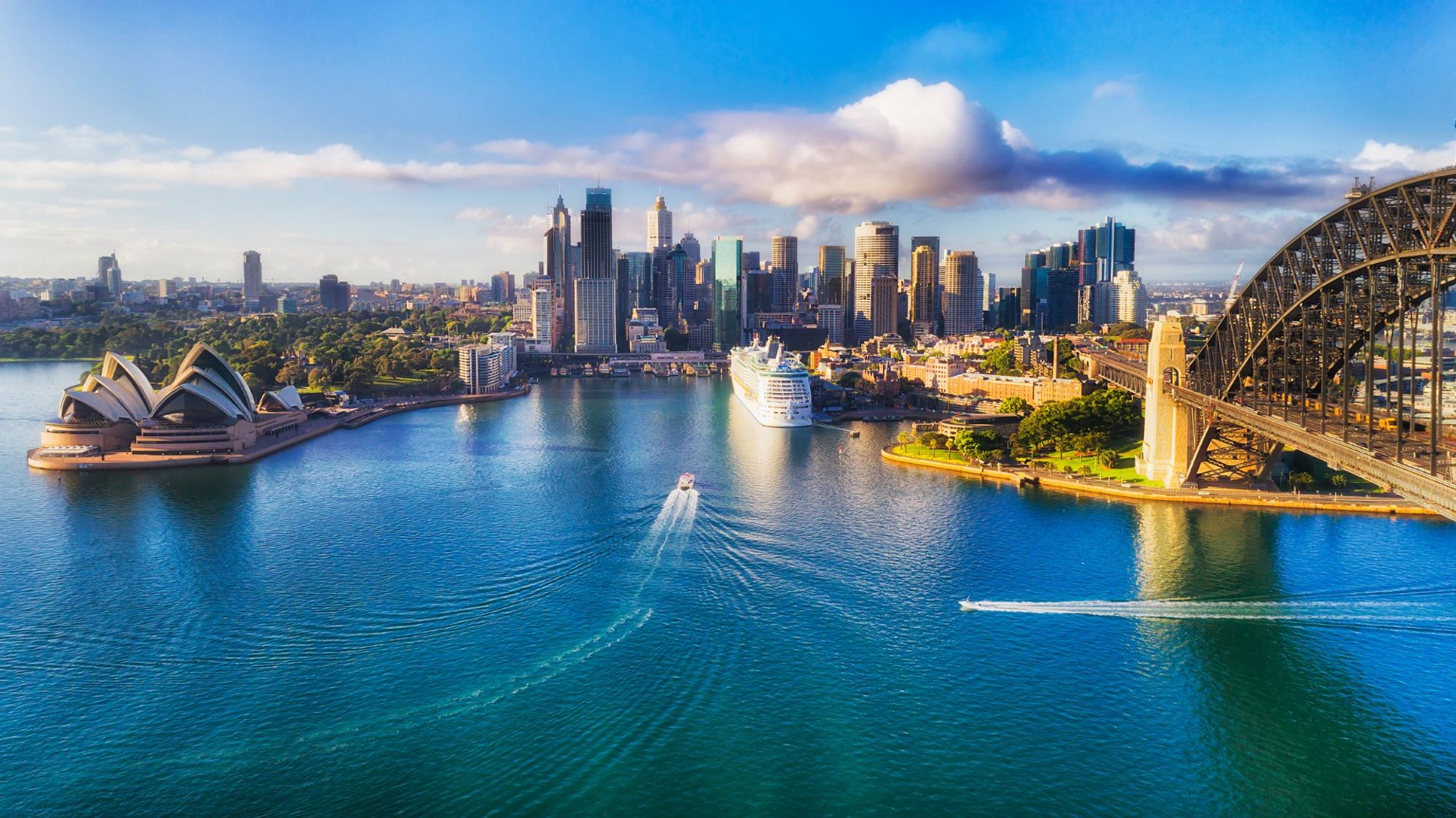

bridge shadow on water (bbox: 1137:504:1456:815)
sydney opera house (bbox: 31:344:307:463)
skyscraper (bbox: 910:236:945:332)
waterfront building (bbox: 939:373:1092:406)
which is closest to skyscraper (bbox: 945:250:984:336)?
skyscraper (bbox: 910:236:945:332)

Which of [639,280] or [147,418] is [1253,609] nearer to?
[147,418]

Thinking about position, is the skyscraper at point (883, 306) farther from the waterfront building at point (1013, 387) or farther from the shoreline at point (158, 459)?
the shoreline at point (158, 459)

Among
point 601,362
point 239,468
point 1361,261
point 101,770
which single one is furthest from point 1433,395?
point 601,362

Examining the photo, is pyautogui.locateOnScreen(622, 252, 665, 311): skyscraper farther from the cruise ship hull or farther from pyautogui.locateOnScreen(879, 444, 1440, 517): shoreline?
pyautogui.locateOnScreen(879, 444, 1440, 517): shoreline

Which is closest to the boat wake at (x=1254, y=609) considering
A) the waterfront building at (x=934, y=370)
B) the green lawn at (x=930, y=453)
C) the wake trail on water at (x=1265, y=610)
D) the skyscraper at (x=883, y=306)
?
the wake trail on water at (x=1265, y=610)

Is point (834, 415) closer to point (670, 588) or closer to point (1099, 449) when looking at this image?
point (1099, 449)
